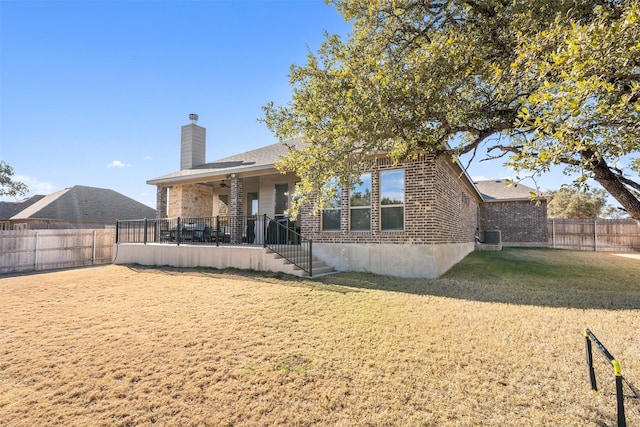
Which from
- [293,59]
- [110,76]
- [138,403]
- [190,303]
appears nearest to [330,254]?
[190,303]

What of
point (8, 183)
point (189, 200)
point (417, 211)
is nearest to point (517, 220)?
point (417, 211)

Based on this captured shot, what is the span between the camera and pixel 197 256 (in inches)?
392

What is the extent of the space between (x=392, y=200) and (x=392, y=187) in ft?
1.29

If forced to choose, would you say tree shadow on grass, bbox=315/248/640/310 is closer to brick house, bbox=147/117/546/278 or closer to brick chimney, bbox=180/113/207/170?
brick house, bbox=147/117/546/278

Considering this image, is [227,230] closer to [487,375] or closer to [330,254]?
[330,254]

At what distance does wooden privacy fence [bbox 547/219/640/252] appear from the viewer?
641 inches

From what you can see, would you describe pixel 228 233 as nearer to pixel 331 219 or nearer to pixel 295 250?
pixel 295 250

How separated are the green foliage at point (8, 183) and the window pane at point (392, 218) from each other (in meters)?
43.0

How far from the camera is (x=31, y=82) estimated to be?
11.4 m

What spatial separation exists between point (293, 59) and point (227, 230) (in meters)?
7.28

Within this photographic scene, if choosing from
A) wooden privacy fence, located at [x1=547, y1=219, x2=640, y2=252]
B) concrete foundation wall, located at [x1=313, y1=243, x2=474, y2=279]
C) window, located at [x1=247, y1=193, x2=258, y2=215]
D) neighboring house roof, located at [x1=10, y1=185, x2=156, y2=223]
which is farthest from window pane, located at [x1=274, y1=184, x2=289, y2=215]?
neighboring house roof, located at [x1=10, y1=185, x2=156, y2=223]

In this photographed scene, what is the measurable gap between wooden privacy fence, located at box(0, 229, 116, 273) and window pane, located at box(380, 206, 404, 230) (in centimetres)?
1352

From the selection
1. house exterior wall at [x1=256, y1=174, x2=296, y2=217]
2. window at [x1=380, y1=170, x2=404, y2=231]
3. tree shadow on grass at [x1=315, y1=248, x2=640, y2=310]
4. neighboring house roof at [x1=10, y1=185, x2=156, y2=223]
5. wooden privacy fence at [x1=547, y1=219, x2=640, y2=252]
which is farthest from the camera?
neighboring house roof at [x1=10, y1=185, x2=156, y2=223]

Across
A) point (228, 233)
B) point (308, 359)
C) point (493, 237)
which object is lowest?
point (308, 359)
